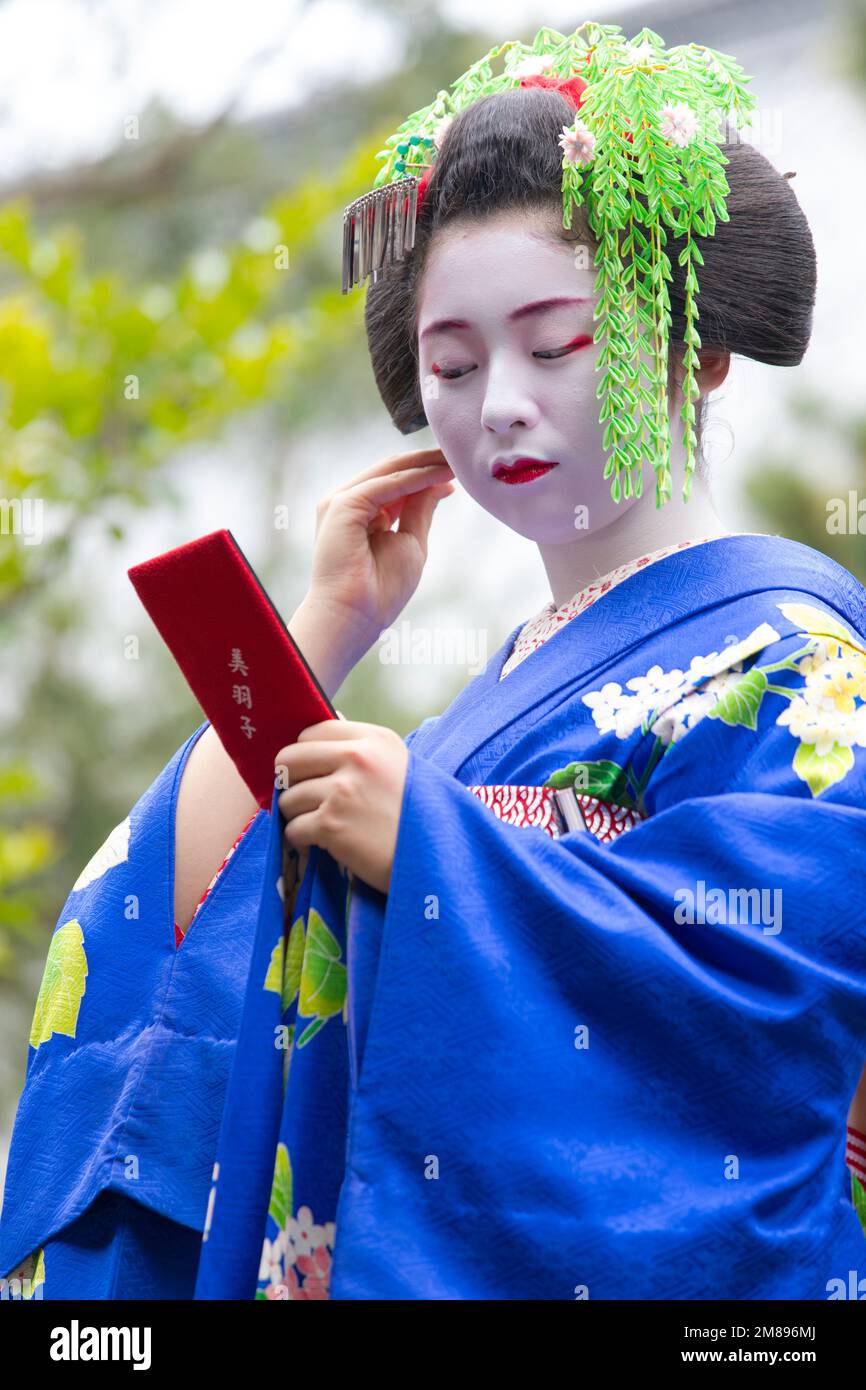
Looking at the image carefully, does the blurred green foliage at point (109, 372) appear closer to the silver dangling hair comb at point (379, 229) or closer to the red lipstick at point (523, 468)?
the silver dangling hair comb at point (379, 229)

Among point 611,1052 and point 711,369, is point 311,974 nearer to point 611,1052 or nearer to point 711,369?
point 611,1052

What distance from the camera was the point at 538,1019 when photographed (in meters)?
1.04

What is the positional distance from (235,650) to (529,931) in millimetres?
306

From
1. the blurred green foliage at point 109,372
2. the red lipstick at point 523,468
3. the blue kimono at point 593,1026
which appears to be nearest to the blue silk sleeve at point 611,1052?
the blue kimono at point 593,1026

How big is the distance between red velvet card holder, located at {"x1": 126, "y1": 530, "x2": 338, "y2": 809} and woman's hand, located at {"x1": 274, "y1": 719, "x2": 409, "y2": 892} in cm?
4

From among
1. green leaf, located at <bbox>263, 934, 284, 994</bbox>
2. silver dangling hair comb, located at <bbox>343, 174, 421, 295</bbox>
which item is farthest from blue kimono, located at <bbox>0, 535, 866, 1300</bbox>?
silver dangling hair comb, located at <bbox>343, 174, 421, 295</bbox>

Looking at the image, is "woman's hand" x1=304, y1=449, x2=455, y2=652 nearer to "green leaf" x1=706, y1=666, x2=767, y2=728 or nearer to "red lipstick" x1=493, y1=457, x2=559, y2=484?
"red lipstick" x1=493, y1=457, x2=559, y2=484

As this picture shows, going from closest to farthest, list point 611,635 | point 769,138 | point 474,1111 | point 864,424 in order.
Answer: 1. point 474,1111
2. point 611,635
3. point 769,138
4. point 864,424

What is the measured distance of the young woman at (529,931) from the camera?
102cm

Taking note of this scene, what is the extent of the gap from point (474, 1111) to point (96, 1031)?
0.49 m

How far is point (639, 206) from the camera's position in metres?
1.26

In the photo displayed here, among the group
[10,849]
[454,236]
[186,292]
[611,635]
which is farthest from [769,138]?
[10,849]

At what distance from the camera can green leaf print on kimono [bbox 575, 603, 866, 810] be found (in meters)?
1.13
